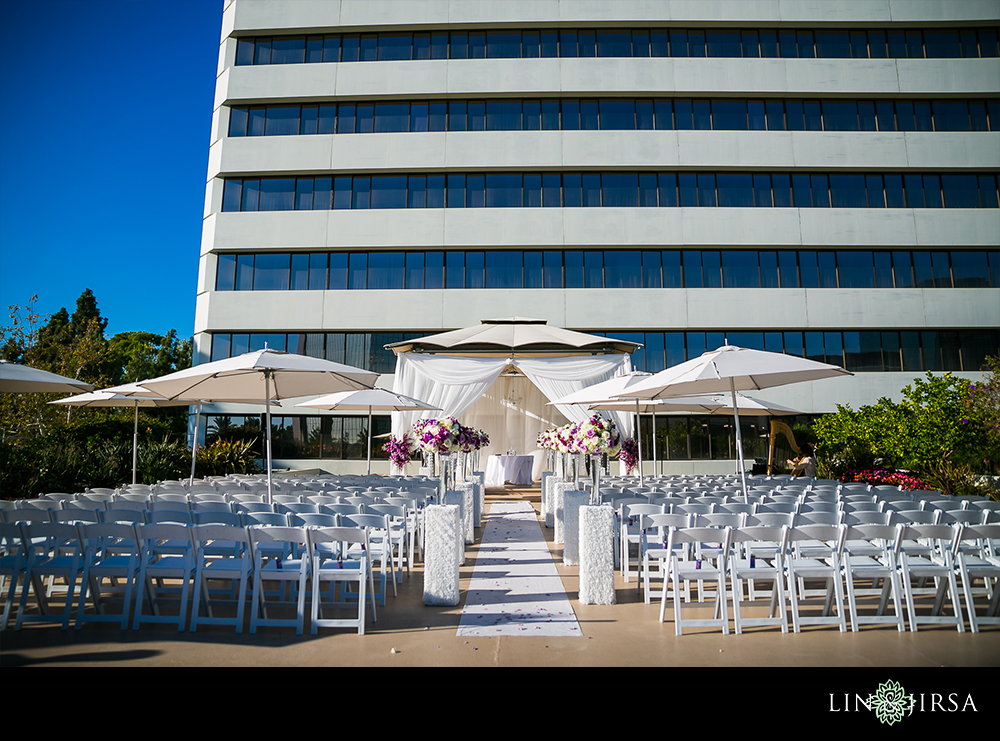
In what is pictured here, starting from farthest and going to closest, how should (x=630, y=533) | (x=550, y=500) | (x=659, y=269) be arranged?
1. (x=659, y=269)
2. (x=550, y=500)
3. (x=630, y=533)

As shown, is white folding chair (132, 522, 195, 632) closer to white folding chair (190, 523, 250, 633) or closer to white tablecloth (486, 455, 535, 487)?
white folding chair (190, 523, 250, 633)

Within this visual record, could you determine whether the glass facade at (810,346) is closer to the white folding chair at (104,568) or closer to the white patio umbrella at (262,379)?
the white patio umbrella at (262,379)

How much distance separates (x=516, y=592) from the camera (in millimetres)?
5934

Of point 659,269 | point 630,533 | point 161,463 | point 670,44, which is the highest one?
point 670,44

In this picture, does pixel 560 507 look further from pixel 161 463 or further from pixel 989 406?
pixel 989 406

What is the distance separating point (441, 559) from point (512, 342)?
900cm

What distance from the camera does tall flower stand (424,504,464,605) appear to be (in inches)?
212

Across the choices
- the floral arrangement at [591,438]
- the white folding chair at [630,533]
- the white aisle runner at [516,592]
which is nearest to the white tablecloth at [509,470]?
the white aisle runner at [516,592]

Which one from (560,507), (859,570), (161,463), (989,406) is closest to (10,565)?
(560,507)

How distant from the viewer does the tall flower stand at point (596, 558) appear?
17.9 ft

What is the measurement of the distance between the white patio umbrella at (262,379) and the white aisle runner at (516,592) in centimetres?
270

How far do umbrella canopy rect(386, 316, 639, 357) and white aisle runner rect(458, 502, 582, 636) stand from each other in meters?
5.42
